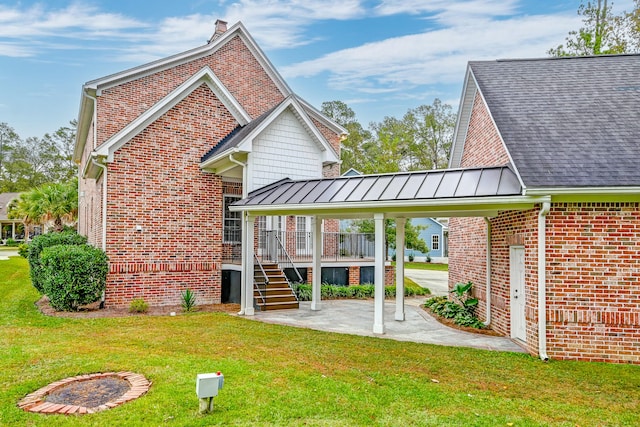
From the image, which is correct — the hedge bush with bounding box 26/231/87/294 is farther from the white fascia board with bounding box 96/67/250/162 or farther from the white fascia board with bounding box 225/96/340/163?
the white fascia board with bounding box 225/96/340/163

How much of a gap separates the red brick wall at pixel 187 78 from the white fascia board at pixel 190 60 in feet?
0.42

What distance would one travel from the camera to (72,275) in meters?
10.5

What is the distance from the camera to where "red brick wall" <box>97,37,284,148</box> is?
42.2 ft

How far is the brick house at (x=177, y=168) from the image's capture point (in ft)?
37.5

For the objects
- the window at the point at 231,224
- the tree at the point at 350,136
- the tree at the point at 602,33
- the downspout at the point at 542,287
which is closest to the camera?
the downspout at the point at 542,287

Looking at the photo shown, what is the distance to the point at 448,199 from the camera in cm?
770

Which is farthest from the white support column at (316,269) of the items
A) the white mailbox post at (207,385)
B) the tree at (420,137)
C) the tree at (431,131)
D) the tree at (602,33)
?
the tree at (431,131)

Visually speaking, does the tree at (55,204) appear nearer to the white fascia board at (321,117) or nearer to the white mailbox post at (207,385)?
the white fascia board at (321,117)

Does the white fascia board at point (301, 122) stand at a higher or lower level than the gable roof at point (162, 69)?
lower

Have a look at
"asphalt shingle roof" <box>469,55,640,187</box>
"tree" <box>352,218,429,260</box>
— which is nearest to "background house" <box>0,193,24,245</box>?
Result: "tree" <box>352,218,429,260</box>

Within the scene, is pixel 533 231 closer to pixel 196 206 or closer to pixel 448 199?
pixel 448 199

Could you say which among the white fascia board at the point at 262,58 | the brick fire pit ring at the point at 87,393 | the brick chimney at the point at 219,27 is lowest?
the brick fire pit ring at the point at 87,393

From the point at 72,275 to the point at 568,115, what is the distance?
442 inches

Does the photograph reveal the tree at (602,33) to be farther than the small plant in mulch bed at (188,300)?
Yes
